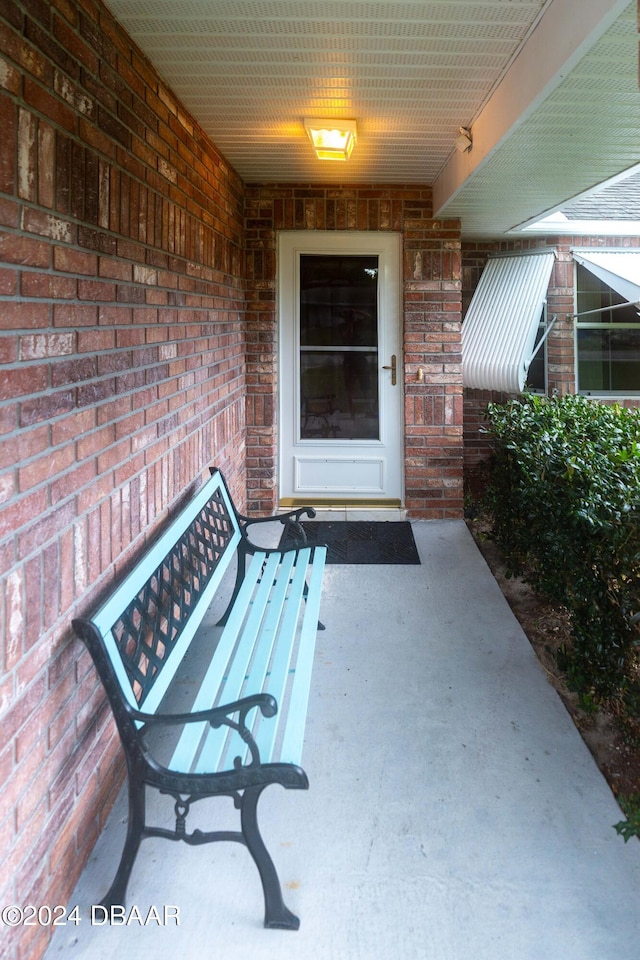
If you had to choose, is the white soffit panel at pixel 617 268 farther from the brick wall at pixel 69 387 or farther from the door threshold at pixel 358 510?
the brick wall at pixel 69 387

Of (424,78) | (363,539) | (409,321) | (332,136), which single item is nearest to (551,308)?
(409,321)

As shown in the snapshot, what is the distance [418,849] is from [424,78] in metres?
3.23

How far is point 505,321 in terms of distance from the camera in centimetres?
617

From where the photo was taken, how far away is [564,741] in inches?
101

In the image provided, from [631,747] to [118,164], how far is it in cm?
290

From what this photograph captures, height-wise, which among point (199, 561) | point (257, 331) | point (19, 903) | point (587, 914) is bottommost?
point (587, 914)

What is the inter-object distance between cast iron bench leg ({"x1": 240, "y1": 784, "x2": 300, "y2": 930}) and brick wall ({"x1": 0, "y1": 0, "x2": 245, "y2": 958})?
20.8 inches

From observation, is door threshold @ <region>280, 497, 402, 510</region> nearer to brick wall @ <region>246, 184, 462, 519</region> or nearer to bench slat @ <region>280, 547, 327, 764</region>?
brick wall @ <region>246, 184, 462, 519</region>

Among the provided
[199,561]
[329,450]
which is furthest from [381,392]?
[199,561]

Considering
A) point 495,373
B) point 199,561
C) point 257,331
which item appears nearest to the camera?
point 199,561

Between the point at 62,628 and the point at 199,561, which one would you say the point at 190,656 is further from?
the point at 62,628

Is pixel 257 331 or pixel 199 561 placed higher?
pixel 257 331

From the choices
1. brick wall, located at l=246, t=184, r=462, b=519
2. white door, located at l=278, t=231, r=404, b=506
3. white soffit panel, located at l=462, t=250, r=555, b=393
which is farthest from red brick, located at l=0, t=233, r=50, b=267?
white soffit panel, located at l=462, t=250, r=555, b=393

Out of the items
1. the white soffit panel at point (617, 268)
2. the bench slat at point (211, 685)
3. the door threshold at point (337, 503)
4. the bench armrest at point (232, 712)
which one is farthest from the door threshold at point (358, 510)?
the bench armrest at point (232, 712)
